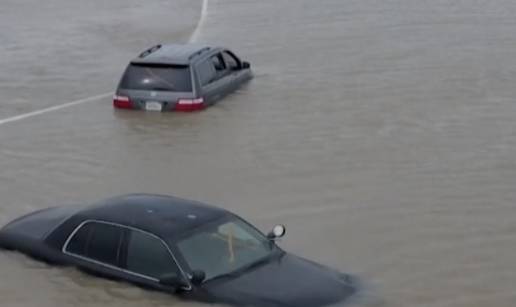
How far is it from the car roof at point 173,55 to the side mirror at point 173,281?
11.2m

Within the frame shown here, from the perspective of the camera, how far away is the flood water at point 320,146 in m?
15.0

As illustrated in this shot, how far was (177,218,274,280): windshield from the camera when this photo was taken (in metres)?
12.4

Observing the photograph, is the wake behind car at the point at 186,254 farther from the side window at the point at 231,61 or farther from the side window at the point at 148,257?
the side window at the point at 231,61

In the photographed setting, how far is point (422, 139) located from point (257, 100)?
4.31 m

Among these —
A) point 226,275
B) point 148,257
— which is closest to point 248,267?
point 226,275

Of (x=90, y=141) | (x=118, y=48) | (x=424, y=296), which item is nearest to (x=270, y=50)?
(x=118, y=48)

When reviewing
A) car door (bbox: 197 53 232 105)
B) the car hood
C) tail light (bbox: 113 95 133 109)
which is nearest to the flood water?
tail light (bbox: 113 95 133 109)

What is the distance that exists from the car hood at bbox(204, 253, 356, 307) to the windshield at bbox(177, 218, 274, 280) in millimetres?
161

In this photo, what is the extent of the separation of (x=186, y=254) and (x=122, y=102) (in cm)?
1150

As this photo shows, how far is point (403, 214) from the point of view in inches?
676

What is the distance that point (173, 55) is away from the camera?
23672mm

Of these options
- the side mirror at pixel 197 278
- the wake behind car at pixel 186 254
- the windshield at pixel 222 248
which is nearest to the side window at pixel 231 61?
the wake behind car at pixel 186 254

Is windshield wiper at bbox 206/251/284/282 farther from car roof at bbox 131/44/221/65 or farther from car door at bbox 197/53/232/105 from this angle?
car door at bbox 197/53/232/105

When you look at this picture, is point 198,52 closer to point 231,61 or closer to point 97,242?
point 231,61
